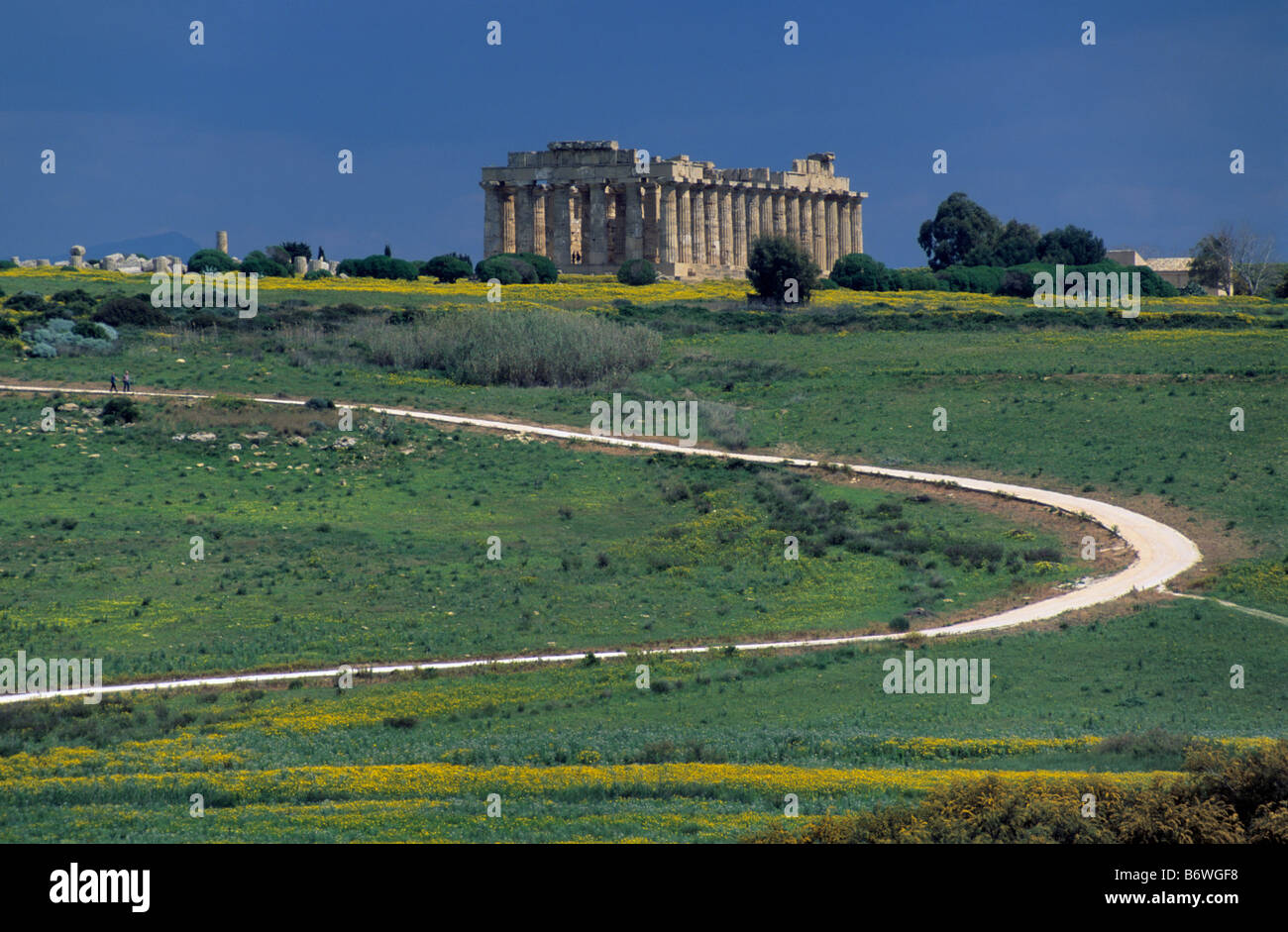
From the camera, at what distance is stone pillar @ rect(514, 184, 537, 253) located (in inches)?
5290

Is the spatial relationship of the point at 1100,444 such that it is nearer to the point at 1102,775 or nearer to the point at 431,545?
the point at 431,545

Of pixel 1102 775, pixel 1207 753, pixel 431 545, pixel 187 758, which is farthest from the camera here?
pixel 431 545

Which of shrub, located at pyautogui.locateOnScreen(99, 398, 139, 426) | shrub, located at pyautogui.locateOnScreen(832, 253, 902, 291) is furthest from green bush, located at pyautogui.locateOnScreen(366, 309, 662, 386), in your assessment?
shrub, located at pyautogui.locateOnScreen(832, 253, 902, 291)

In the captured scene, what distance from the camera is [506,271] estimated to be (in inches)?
4304

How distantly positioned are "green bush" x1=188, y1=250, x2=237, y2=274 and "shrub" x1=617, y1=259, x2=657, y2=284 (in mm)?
29109

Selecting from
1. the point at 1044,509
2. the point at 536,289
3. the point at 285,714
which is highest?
the point at 536,289

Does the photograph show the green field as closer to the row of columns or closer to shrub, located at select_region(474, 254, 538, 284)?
shrub, located at select_region(474, 254, 538, 284)

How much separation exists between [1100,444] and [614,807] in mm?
41058

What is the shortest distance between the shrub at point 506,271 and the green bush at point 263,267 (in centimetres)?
1458

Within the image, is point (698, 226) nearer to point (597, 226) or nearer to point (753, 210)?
point (597, 226)

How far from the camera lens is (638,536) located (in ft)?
157

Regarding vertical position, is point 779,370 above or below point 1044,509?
above

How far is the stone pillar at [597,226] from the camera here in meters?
131
